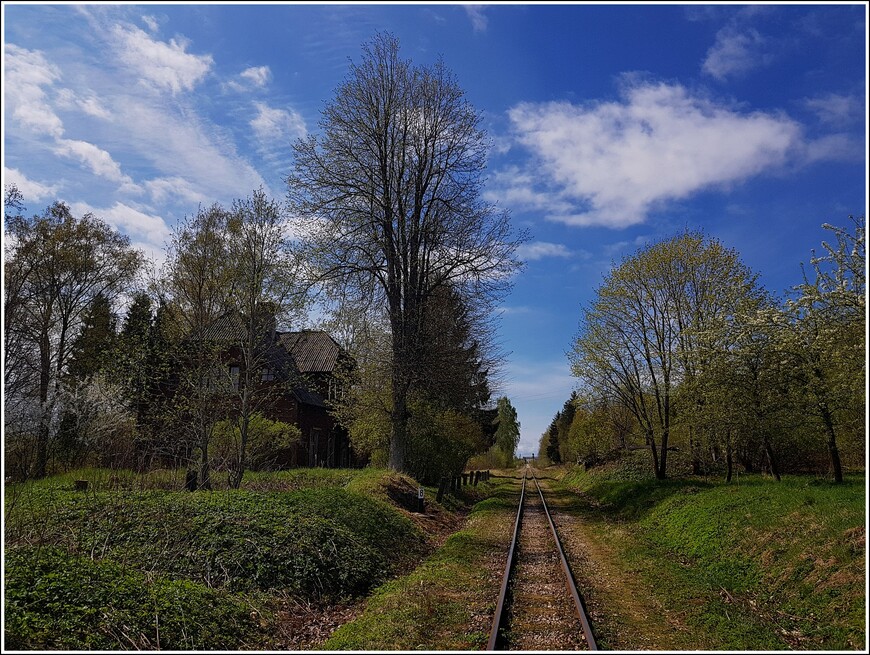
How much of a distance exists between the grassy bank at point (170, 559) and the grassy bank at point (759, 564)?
5271 millimetres

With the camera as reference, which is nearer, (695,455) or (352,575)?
(352,575)

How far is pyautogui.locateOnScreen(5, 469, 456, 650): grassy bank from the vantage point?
620 cm

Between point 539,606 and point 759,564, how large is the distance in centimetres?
415

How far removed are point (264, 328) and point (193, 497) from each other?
621cm

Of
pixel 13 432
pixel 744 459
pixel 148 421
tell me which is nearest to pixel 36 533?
pixel 13 432

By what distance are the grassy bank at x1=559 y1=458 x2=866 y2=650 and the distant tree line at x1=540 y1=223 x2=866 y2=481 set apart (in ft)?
7.49

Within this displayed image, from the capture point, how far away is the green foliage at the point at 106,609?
5.75 metres

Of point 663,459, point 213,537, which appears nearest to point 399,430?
point 663,459

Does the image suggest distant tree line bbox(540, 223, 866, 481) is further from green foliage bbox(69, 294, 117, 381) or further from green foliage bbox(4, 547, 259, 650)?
green foliage bbox(69, 294, 117, 381)

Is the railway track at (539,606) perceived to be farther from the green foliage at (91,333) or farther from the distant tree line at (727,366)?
the green foliage at (91,333)

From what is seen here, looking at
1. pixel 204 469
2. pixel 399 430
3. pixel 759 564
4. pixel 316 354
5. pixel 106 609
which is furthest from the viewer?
pixel 316 354

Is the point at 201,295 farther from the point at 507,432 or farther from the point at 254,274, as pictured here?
the point at 507,432

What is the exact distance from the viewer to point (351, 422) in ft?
86.6

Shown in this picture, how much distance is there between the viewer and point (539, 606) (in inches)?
343
